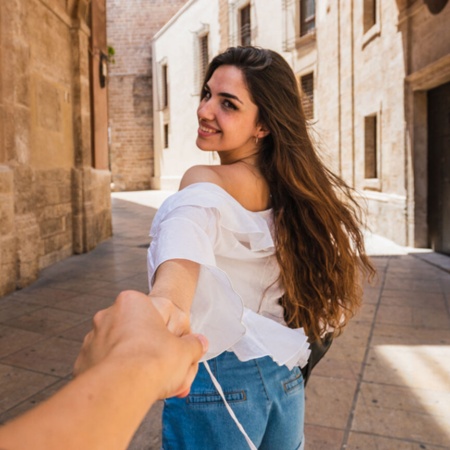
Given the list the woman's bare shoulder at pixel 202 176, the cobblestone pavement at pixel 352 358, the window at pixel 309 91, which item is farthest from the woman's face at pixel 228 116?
the window at pixel 309 91

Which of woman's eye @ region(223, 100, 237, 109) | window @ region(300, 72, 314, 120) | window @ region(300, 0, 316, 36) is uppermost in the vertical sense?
window @ region(300, 0, 316, 36)

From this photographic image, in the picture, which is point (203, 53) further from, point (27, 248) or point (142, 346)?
point (142, 346)

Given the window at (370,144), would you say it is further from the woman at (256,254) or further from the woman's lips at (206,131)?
the woman's lips at (206,131)

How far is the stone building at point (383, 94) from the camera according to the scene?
8.27 m

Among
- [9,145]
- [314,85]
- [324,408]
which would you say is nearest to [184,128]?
[314,85]

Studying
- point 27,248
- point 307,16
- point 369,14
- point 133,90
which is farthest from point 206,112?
point 133,90

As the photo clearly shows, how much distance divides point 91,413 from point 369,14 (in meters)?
11.9

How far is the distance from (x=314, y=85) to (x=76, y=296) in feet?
38.1

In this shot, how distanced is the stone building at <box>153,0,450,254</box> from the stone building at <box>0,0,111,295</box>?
11.5ft

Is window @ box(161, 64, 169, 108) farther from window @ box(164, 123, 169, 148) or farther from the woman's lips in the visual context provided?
the woman's lips

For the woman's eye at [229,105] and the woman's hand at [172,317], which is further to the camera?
the woman's eye at [229,105]

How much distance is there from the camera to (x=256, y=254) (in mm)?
1104

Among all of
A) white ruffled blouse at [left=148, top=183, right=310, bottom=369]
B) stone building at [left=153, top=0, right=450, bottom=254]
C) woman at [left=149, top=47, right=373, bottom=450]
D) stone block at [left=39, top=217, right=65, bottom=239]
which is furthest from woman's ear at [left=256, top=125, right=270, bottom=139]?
stone block at [left=39, top=217, right=65, bottom=239]

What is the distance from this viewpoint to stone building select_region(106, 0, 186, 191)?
29078mm
